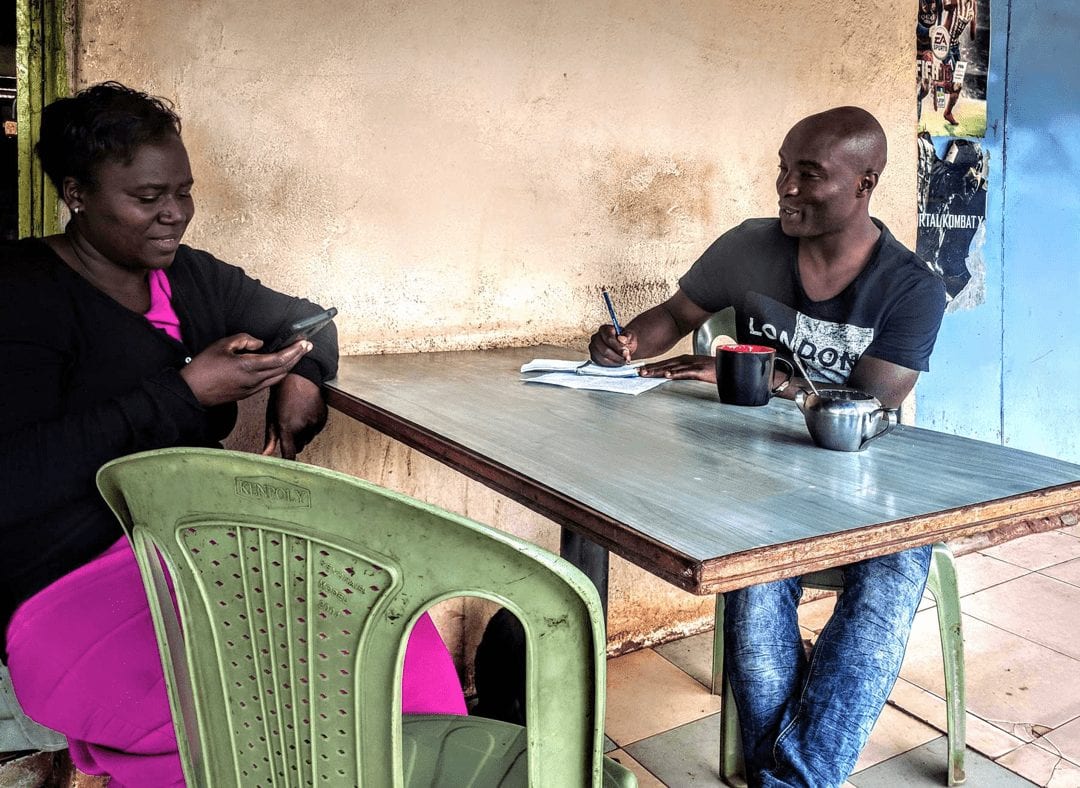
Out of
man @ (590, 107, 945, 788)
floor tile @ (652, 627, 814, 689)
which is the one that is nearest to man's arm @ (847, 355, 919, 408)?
man @ (590, 107, 945, 788)

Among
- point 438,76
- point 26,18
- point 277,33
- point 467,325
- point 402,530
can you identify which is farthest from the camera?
point 467,325

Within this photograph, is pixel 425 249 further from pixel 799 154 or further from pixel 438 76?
pixel 799 154

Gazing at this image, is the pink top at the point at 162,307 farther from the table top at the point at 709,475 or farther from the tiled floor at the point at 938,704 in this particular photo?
the tiled floor at the point at 938,704

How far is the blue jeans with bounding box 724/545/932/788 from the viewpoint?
1.70 m

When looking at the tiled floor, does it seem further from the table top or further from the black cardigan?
the black cardigan

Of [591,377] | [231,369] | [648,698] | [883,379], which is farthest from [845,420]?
[648,698]

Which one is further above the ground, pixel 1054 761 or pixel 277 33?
pixel 277 33

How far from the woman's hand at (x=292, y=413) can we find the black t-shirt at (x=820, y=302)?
3.53ft

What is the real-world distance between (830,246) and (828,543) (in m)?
1.38

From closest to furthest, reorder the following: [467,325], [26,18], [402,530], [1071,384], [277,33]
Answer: [402,530], [26,18], [277,33], [467,325], [1071,384]

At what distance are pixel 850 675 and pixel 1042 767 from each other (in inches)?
36.4

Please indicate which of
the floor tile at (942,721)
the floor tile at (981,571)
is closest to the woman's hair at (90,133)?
the floor tile at (942,721)

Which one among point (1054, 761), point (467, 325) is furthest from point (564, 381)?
point (1054, 761)

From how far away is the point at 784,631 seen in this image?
5.98 feet
